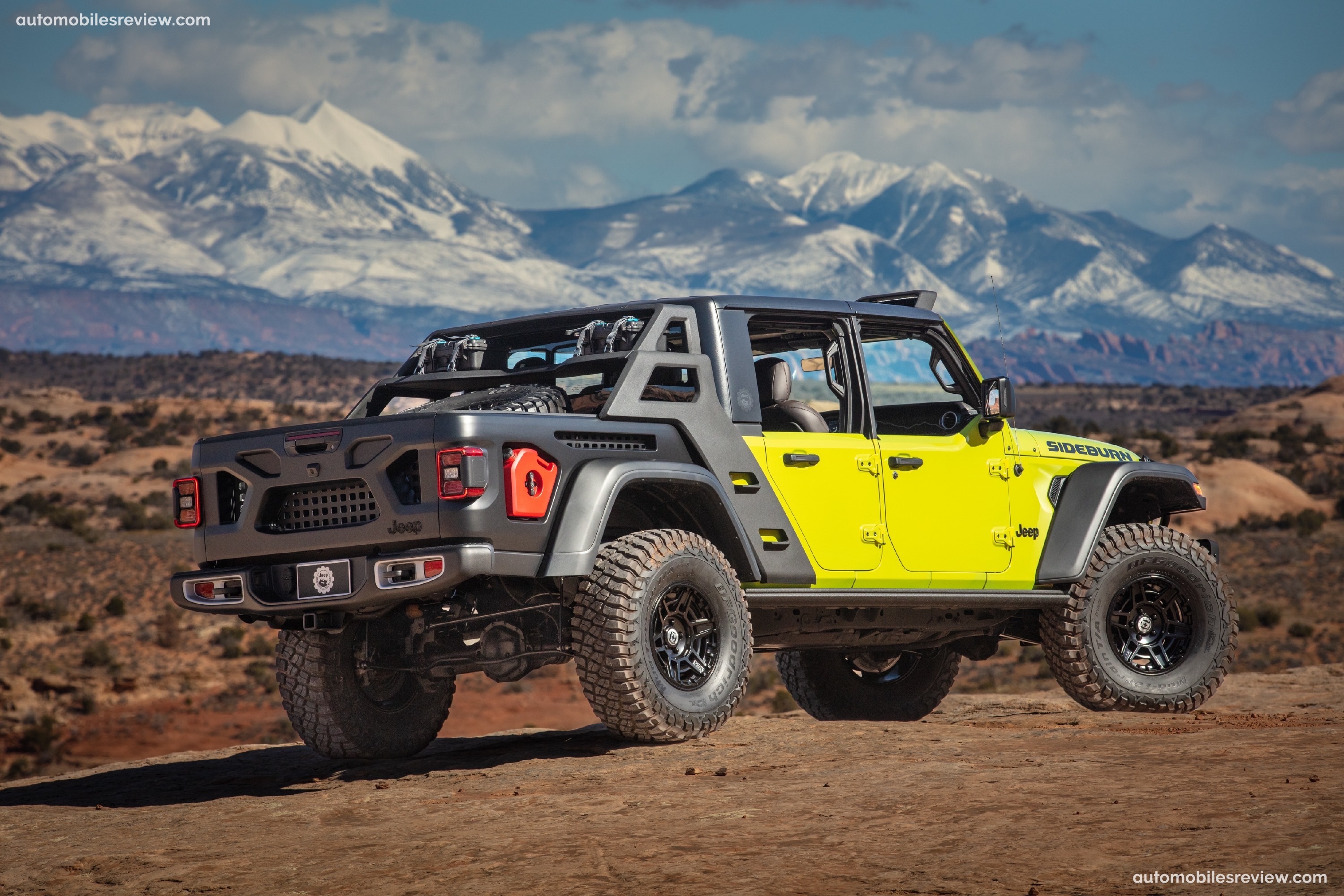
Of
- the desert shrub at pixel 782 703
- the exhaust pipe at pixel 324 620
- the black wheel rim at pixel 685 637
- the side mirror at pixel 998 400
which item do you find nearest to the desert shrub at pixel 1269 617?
the desert shrub at pixel 782 703

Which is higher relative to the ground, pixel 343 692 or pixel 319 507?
pixel 319 507

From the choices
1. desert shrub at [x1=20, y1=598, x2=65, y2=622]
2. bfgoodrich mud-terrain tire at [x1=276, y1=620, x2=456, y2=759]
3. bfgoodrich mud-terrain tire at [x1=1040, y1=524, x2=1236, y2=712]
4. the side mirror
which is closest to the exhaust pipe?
bfgoodrich mud-terrain tire at [x1=276, y1=620, x2=456, y2=759]

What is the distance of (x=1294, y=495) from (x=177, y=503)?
41.2 meters

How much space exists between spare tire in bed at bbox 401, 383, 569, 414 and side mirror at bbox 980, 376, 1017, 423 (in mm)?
2559

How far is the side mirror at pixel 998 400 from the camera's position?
28.3 feet

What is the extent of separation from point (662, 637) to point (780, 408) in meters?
1.64

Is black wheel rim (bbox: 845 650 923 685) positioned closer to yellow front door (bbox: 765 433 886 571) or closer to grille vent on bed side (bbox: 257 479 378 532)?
yellow front door (bbox: 765 433 886 571)

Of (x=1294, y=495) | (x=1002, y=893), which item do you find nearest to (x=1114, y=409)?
(x=1294, y=495)

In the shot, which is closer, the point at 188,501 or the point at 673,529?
the point at 673,529

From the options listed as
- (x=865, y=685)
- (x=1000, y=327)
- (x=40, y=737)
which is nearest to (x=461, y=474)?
(x=1000, y=327)

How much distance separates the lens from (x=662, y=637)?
732cm

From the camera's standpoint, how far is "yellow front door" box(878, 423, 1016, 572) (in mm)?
8211

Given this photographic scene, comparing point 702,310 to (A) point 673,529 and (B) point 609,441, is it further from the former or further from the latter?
(A) point 673,529

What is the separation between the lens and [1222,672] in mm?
9383
